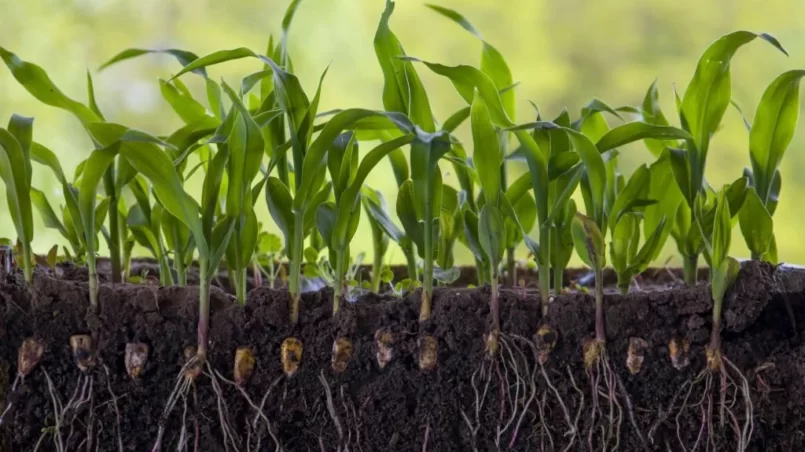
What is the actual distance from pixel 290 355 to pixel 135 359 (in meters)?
0.19

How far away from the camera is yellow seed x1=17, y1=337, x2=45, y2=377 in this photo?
0.74 meters

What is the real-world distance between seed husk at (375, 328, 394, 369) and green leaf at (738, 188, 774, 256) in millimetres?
499

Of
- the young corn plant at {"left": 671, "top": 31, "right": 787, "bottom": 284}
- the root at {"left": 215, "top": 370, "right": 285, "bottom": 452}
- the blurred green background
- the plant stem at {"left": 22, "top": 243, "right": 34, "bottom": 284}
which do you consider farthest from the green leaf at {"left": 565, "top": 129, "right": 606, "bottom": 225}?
the blurred green background

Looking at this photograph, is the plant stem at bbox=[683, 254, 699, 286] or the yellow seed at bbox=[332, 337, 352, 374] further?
the plant stem at bbox=[683, 254, 699, 286]

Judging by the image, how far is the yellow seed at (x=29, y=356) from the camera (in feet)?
2.43

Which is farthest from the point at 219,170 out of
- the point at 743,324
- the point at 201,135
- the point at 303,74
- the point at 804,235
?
the point at 804,235

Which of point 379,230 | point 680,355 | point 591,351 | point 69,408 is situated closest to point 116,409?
point 69,408

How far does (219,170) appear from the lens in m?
0.76

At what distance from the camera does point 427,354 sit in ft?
2.46

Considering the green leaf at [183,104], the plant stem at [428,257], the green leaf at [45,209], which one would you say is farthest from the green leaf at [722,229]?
the green leaf at [45,209]

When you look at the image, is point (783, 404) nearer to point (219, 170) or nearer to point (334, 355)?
point (334, 355)

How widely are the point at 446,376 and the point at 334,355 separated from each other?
5.6 inches

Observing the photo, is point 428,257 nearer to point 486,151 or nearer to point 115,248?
point 486,151

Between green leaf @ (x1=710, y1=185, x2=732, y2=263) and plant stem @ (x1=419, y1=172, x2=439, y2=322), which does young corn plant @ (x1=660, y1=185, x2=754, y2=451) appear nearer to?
green leaf @ (x1=710, y1=185, x2=732, y2=263)
